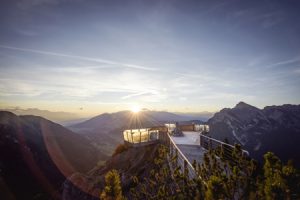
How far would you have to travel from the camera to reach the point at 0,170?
12538cm

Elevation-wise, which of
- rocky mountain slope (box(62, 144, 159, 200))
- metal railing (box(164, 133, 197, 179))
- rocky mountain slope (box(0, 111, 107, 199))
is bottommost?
rocky mountain slope (box(0, 111, 107, 199))

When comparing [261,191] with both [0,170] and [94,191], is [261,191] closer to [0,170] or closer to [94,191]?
[94,191]

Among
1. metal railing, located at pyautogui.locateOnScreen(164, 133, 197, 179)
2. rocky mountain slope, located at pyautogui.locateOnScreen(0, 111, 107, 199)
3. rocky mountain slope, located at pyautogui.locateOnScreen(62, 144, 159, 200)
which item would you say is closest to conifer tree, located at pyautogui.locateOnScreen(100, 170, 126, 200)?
metal railing, located at pyautogui.locateOnScreen(164, 133, 197, 179)

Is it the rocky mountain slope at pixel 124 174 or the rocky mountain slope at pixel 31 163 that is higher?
the rocky mountain slope at pixel 124 174

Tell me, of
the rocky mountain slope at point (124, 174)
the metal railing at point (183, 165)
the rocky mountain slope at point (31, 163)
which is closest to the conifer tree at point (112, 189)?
the metal railing at point (183, 165)

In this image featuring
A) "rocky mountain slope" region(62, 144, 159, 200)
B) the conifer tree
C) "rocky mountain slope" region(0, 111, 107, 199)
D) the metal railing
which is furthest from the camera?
"rocky mountain slope" region(0, 111, 107, 199)

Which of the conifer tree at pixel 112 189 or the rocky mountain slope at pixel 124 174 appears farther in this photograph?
the rocky mountain slope at pixel 124 174

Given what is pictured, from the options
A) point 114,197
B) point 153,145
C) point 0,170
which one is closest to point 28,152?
point 0,170

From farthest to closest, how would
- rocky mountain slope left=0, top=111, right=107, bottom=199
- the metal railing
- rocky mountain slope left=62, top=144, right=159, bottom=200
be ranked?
rocky mountain slope left=0, top=111, right=107, bottom=199
rocky mountain slope left=62, top=144, right=159, bottom=200
the metal railing

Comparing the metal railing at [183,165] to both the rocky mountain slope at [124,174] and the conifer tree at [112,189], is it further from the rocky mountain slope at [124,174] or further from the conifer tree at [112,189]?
the rocky mountain slope at [124,174]

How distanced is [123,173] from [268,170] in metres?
20.4

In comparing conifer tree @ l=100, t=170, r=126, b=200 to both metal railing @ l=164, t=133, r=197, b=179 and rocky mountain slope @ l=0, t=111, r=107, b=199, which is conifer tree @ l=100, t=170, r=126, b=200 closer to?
metal railing @ l=164, t=133, r=197, b=179

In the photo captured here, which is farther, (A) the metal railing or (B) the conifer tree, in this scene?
(A) the metal railing

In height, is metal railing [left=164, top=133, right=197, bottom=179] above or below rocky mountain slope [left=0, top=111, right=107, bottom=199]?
above
